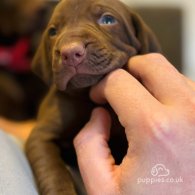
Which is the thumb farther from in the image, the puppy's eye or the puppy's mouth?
the puppy's eye

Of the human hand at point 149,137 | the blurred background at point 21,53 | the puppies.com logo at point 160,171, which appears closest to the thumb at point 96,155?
the human hand at point 149,137

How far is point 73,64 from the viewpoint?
3.51 ft

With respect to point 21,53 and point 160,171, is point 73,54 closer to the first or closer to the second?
point 160,171

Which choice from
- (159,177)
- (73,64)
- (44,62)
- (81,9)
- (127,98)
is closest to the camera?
(159,177)

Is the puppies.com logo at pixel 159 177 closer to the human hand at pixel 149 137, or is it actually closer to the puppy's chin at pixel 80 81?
the human hand at pixel 149 137

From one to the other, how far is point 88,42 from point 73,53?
0.07 meters

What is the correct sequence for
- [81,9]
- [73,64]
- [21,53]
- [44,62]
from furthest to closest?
[21,53], [44,62], [81,9], [73,64]

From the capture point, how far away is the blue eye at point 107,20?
1223mm

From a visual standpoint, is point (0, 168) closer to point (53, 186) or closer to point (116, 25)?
point (53, 186)

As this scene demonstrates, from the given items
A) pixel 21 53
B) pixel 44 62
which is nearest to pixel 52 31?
pixel 44 62

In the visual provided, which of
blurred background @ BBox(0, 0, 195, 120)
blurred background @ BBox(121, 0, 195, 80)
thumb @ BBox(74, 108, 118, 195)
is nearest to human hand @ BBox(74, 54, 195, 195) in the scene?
thumb @ BBox(74, 108, 118, 195)

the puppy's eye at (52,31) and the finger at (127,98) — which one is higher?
the finger at (127,98)

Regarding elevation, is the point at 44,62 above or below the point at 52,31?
below

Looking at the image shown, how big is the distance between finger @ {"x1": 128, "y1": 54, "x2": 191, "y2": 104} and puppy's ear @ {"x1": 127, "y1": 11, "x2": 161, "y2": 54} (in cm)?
17
